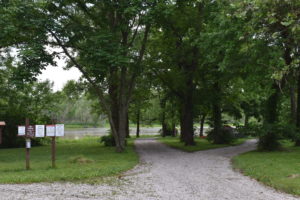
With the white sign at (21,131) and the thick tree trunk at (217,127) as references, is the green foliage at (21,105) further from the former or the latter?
the thick tree trunk at (217,127)

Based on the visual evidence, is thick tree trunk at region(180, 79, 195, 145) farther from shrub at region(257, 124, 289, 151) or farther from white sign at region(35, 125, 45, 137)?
white sign at region(35, 125, 45, 137)

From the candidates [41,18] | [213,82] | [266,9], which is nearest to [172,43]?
[213,82]

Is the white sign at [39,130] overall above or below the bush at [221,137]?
above

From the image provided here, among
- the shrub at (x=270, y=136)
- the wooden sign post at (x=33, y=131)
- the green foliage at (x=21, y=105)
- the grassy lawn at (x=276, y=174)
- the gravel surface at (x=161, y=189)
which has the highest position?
the green foliage at (x=21, y=105)

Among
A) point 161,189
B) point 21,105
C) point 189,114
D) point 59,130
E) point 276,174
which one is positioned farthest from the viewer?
point 21,105

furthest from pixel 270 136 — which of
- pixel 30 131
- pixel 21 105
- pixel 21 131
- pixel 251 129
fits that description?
pixel 21 105

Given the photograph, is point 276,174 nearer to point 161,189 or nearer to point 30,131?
point 161,189

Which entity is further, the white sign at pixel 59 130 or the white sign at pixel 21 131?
the white sign at pixel 59 130

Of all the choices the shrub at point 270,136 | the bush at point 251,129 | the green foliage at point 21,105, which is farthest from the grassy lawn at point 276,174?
the green foliage at point 21,105

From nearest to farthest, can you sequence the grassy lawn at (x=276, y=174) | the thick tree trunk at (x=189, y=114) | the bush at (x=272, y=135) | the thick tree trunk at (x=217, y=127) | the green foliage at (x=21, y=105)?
the grassy lawn at (x=276, y=174)
the bush at (x=272, y=135)
the thick tree trunk at (x=189, y=114)
the thick tree trunk at (x=217, y=127)
the green foliage at (x=21, y=105)

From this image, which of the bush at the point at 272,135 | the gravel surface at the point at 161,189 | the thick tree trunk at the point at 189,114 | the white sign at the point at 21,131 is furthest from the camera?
the thick tree trunk at the point at 189,114

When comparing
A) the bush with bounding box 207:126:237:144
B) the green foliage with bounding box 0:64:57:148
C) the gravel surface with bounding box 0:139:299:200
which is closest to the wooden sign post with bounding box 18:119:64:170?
the gravel surface with bounding box 0:139:299:200

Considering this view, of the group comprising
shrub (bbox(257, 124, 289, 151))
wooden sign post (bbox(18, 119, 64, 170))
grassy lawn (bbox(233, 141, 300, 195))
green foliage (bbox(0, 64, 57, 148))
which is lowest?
grassy lawn (bbox(233, 141, 300, 195))

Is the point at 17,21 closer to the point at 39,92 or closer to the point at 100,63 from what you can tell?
the point at 100,63
